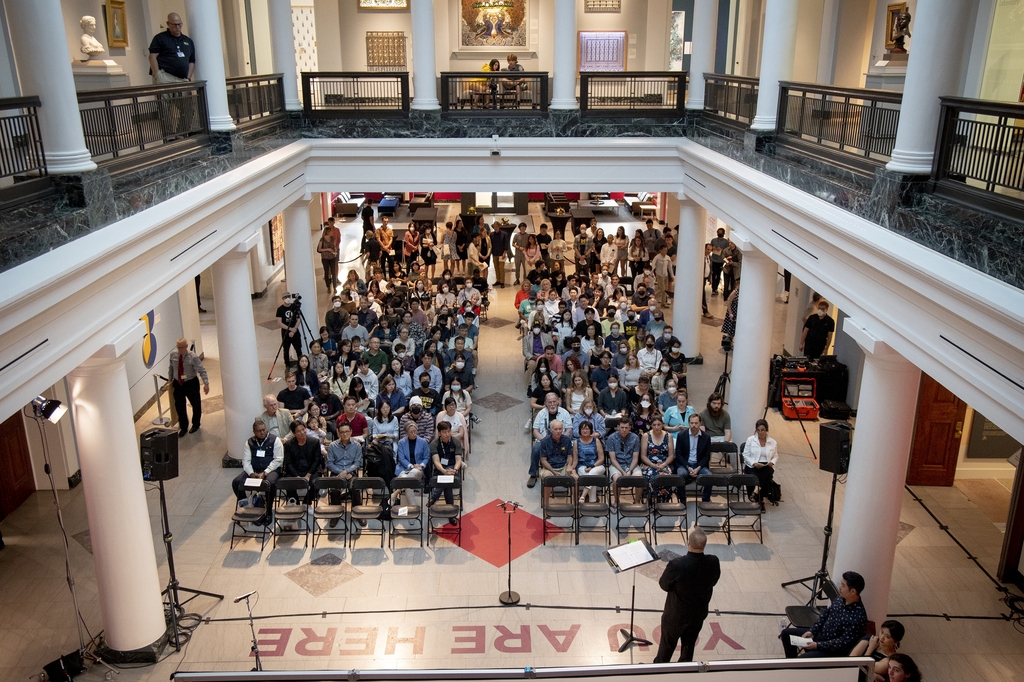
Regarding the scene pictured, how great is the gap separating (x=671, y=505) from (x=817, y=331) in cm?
580

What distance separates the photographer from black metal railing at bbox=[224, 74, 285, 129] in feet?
42.1

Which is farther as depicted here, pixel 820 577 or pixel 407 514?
pixel 407 514

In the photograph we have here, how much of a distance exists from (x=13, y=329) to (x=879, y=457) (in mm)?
7644

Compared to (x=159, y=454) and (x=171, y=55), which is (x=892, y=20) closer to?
(x=171, y=55)

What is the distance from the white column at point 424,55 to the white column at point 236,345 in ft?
15.8

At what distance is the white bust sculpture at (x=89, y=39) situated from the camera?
1212 centimetres

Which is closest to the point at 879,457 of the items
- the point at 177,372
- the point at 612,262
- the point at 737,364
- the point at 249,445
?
the point at 737,364

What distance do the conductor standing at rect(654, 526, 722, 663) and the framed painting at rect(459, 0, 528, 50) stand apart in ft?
75.9

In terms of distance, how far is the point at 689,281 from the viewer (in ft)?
55.6

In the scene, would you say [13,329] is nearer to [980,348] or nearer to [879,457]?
[980,348]

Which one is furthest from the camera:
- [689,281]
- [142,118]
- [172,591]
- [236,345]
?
[689,281]

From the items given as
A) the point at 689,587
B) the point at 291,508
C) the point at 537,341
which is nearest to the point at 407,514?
the point at 291,508

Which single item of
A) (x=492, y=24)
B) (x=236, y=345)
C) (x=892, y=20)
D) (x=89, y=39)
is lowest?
(x=236, y=345)

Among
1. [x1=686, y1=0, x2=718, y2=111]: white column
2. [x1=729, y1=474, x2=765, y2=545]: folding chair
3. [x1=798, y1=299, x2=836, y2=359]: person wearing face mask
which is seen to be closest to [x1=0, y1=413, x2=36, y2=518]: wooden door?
[x1=729, y1=474, x2=765, y2=545]: folding chair
